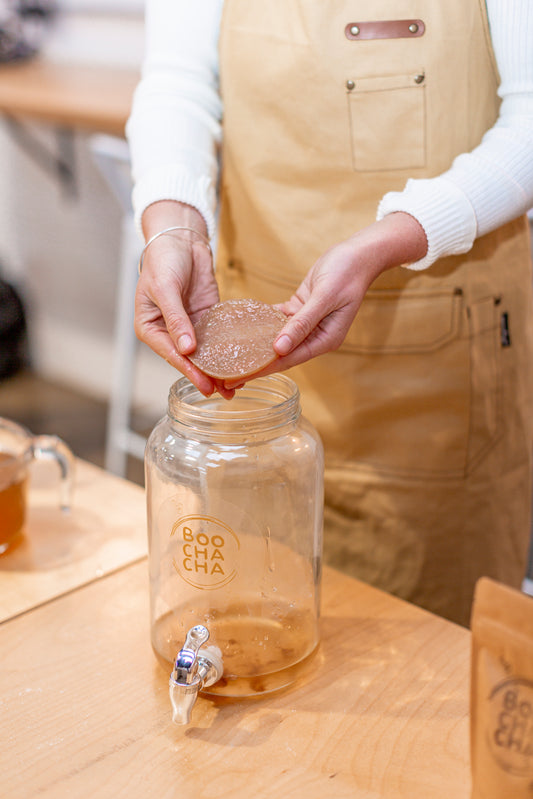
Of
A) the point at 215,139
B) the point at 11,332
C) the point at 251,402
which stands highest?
the point at 215,139

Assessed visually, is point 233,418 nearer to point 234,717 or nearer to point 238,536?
point 238,536

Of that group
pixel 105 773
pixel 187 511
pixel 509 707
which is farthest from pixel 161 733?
pixel 509 707

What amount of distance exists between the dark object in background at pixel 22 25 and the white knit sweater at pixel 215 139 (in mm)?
2135

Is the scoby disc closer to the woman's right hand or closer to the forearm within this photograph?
the woman's right hand

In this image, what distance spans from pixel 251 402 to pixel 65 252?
2569 mm

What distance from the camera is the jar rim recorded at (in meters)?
0.70

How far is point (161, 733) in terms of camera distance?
2.22ft

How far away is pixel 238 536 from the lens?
2.32 ft

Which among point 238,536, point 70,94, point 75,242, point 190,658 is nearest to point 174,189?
point 238,536

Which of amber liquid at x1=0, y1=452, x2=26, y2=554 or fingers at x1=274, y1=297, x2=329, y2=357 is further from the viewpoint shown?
amber liquid at x1=0, y1=452, x2=26, y2=554

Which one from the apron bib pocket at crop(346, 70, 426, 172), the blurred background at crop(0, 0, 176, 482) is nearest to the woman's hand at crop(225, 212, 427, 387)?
the apron bib pocket at crop(346, 70, 426, 172)

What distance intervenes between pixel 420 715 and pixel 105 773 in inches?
10.4

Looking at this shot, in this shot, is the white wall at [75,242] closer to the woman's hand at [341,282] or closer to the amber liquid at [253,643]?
the woman's hand at [341,282]

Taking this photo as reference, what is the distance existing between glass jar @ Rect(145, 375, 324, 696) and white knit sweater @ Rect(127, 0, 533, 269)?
29cm
